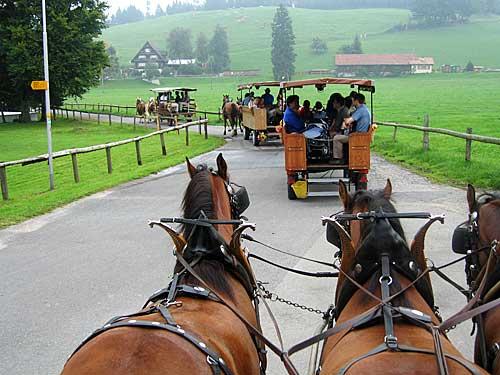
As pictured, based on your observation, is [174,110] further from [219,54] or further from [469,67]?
[219,54]

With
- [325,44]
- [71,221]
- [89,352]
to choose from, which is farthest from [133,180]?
[325,44]

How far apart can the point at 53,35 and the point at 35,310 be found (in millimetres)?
40126

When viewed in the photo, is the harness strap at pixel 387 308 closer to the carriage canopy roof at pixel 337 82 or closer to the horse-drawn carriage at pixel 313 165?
the horse-drawn carriage at pixel 313 165

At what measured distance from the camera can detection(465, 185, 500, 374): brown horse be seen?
11.6 ft

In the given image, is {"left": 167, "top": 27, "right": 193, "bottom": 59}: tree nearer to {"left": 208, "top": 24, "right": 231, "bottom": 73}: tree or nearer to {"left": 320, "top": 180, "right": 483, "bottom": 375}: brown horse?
{"left": 208, "top": 24, "right": 231, "bottom": 73}: tree

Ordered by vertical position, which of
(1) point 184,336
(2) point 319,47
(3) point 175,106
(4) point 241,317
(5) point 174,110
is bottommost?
(4) point 241,317

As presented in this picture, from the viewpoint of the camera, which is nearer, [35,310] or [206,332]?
[206,332]

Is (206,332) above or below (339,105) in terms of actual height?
below

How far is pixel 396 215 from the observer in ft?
11.7

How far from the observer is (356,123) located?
1299 centimetres

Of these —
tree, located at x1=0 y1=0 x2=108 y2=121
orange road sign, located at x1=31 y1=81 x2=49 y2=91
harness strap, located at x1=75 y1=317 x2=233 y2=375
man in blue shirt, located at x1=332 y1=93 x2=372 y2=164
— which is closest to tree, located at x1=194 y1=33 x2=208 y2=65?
tree, located at x1=0 y1=0 x2=108 y2=121

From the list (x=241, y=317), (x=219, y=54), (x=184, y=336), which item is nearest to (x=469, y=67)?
(x=219, y=54)

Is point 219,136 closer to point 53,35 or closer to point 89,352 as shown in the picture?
point 53,35

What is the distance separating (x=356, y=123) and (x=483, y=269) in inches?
357
